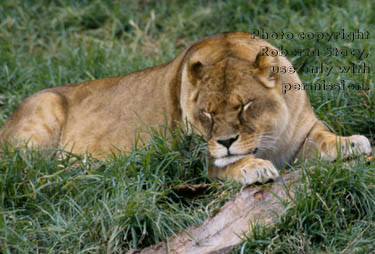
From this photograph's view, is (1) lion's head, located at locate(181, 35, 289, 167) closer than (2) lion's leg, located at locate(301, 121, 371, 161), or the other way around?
(1) lion's head, located at locate(181, 35, 289, 167)

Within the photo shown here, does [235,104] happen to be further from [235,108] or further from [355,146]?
[355,146]

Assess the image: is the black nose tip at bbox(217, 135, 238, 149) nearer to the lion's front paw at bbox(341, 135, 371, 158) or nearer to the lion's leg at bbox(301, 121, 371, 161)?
the lion's leg at bbox(301, 121, 371, 161)

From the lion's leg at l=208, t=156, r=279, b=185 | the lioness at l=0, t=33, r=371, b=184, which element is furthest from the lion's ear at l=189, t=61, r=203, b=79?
the lion's leg at l=208, t=156, r=279, b=185

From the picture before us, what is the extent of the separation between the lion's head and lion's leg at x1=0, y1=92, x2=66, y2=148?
168cm

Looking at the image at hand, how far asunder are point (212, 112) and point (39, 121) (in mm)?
2123

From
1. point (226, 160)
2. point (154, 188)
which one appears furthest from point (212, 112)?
point (154, 188)

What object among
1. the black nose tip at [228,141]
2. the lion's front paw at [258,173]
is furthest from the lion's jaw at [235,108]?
the lion's front paw at [258,173]

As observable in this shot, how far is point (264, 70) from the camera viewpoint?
4.95 metres

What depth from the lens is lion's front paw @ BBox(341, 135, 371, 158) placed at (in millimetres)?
4875

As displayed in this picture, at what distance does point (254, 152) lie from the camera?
4.89 metres

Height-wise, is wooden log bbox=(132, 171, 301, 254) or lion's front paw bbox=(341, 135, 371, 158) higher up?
lion's front paw bbox=(341, 135, 371, 158)

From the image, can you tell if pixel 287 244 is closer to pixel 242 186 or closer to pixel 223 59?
pixel 242 186

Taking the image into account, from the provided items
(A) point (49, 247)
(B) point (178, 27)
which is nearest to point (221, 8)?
(B) point (178, 27)

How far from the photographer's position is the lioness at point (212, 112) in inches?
189
